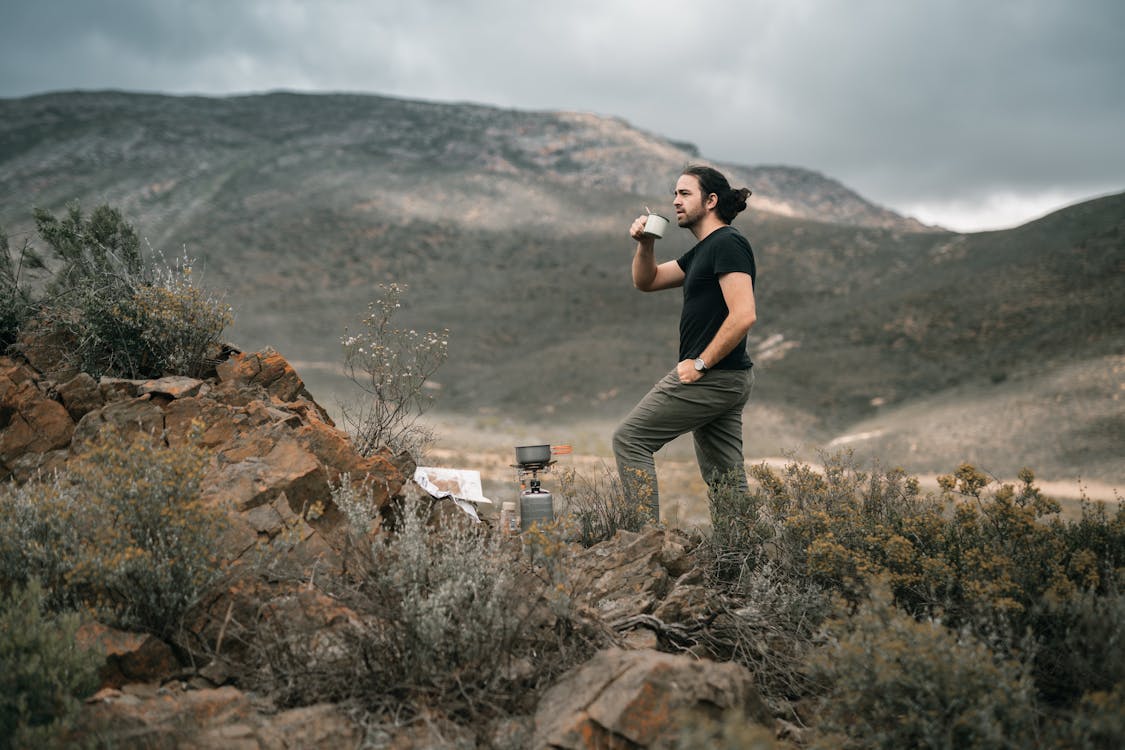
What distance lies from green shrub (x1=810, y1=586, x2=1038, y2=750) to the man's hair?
220 centimetres

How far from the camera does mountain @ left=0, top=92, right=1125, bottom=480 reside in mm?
27312

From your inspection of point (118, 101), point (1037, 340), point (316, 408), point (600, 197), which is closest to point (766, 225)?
point (600, 197)

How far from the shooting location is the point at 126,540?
2.63 m

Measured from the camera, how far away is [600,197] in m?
57.2

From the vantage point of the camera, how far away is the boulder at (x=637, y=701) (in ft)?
7.11

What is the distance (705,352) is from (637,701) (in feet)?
6.13

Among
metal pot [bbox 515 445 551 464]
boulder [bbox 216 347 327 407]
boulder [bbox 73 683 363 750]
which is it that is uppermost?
boulder [bbox 216 347 327 407]

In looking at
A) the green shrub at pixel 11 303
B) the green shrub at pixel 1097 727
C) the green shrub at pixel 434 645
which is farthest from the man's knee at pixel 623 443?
the green shrub at pixel 11 303

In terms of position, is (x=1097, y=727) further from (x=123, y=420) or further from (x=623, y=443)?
(x=123, y=420)

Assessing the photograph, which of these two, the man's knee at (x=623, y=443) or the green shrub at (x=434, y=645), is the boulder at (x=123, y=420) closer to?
the green shrub at (x=434, y=645)

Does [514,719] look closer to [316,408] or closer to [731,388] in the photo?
[731,388]

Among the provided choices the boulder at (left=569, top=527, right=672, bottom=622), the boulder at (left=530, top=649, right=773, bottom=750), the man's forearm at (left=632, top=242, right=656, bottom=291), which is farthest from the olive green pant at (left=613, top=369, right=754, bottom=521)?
the boulder at (left=530, top=649, right=773, bottom=750)

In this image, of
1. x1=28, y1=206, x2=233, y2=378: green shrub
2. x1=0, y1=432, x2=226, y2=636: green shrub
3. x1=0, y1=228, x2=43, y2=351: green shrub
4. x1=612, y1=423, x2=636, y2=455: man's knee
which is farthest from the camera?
x1=0, y1=228, x2=43, y2=351: green shrub

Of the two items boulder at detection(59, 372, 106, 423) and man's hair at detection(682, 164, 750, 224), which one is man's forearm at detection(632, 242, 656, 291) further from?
boulder at detection(59, 372, 106, 423)
